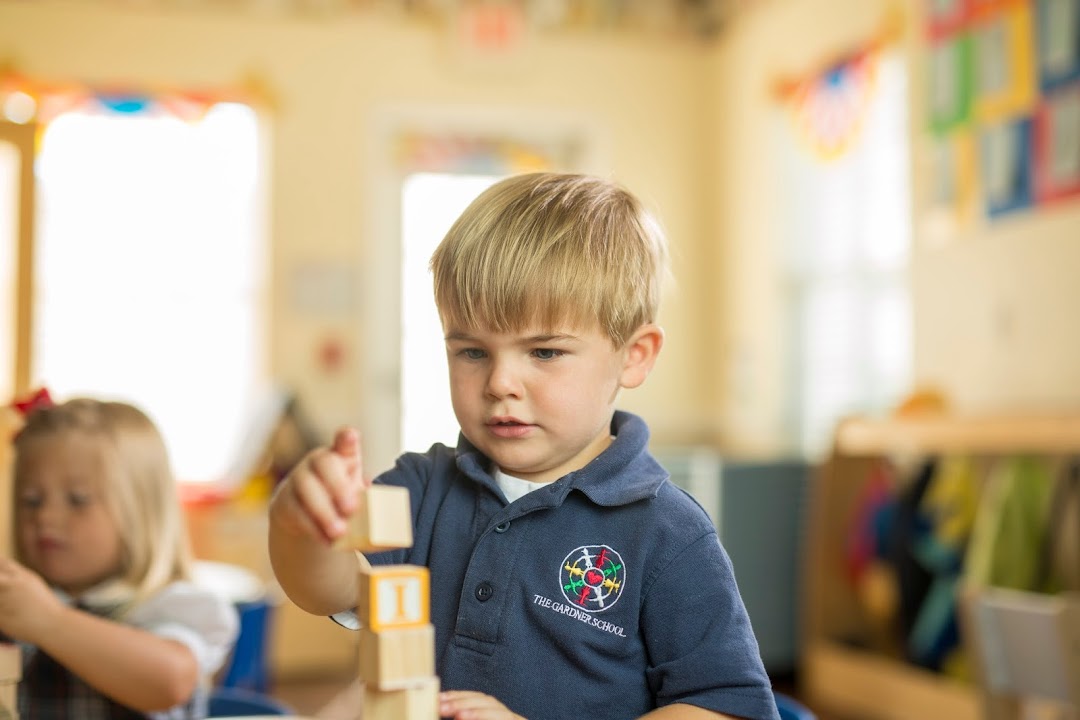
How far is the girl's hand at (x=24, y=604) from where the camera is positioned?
0.98 metres

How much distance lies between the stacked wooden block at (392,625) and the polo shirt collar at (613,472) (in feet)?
0.83

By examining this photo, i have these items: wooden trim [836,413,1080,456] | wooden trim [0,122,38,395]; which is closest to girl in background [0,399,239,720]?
wooden trim [0,122,38,395]

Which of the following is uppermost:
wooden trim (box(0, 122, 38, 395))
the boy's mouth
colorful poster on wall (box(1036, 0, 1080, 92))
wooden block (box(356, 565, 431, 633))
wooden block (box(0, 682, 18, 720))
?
colorful poster on wall (box(1036, 0, 1080, 92))

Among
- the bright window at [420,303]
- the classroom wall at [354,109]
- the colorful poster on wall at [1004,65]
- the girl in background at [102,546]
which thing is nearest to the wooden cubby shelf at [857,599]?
the colorful poster on wall at [1004,65]

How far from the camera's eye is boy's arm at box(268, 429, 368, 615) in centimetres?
68

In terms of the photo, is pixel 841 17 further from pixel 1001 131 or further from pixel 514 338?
pixel 514 338

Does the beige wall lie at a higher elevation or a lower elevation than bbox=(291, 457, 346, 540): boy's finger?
higher

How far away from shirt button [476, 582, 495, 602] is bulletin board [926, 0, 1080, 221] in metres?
2.59

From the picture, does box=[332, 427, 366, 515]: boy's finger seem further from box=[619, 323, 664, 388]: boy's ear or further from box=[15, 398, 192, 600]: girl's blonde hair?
box=[15, 398, 192, 600]: girl's blonde hair

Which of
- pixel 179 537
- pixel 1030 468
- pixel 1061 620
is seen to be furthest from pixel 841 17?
pixel 179 537

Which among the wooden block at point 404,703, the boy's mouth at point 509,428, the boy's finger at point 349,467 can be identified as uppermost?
the boy's mouth at point 509,428

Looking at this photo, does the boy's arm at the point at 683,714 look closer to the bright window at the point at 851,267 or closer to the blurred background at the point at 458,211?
the blurred background at the point at 458,211

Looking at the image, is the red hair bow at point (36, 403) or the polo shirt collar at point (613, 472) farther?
the red hair bow at point (36, 403)

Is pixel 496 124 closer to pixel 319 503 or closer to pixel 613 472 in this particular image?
pixel 613 472
